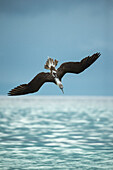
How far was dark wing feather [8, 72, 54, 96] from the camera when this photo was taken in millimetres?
14195

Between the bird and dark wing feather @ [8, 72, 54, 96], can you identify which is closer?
the bird

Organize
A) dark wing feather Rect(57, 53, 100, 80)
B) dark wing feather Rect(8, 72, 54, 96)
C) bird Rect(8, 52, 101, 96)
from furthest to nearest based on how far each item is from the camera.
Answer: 1. dark wing feather Rect(8, 72, 54, 96)
2. dark wing feather Rect(57, 53, 100, 80)
3. bird Rect(8, 52, 101, 96)

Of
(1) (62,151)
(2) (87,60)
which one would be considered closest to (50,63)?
(2) (87,60)

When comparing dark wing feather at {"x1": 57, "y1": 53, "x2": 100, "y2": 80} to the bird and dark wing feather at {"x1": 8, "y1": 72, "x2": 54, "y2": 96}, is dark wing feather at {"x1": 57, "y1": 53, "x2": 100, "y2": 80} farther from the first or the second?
dark wing feather at {"x1": 8, "y1": 72, "x2": 54, "y2": 96}

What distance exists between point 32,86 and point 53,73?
7.03ft

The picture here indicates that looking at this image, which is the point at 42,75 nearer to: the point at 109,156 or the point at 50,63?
the point at 50,63

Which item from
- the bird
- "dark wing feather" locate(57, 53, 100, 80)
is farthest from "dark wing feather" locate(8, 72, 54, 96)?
"dark wing feather" locate(57, 53, 100, 80)

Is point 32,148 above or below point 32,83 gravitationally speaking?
below

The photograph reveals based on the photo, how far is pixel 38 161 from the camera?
46156 mm

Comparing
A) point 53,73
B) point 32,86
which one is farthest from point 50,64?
point 32,86

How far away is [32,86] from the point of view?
1495 cm

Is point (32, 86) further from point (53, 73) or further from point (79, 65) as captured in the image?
point (79, 65)

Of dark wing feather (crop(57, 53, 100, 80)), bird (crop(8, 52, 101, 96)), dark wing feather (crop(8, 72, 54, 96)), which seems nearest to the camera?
bird (crop(8, 52, 101, 96))

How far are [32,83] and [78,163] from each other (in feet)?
104
